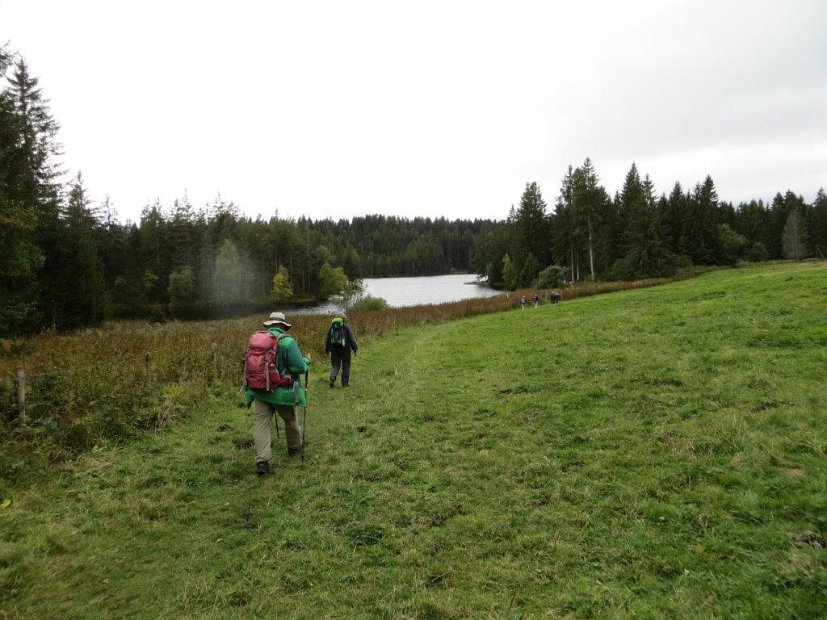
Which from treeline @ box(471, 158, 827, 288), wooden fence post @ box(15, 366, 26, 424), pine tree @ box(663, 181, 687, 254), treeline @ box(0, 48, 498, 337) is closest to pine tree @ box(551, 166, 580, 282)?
treeline @ box(471, 158, 827, 288)

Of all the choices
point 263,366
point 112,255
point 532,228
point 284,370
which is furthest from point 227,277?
point 263,366

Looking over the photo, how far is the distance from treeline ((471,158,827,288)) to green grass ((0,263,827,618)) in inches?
1856

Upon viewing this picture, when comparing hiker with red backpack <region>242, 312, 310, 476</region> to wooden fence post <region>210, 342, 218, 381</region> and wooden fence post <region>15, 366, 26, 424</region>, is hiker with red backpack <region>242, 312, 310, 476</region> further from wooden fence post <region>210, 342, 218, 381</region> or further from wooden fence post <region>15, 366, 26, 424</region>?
wooden fence post <region>210, 342, 218, 381</region>

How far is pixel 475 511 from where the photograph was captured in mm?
5020

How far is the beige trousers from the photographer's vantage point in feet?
21.5

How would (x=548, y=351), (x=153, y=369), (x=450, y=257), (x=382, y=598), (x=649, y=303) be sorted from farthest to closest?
(x=450, y=257), (x=649, y=303), (x=548, y=351), (x=153, y=369), (x=382, y=598)

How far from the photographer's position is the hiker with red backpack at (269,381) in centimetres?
657

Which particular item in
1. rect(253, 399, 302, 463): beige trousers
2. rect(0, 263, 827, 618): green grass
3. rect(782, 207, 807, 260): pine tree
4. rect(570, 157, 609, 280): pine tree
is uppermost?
rect(570, 157, 609, 280): pine tree

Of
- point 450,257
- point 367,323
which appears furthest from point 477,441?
point 450,257

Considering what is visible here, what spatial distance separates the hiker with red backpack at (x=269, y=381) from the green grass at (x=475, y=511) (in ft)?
1.78

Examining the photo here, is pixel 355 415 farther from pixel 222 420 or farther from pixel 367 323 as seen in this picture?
pixel 367 323

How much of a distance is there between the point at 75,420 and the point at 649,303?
73.6 ft

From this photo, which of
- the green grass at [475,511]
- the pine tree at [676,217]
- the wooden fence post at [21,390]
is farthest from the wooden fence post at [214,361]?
the pine tree at [676,217]

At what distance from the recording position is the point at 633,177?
6141 cm
